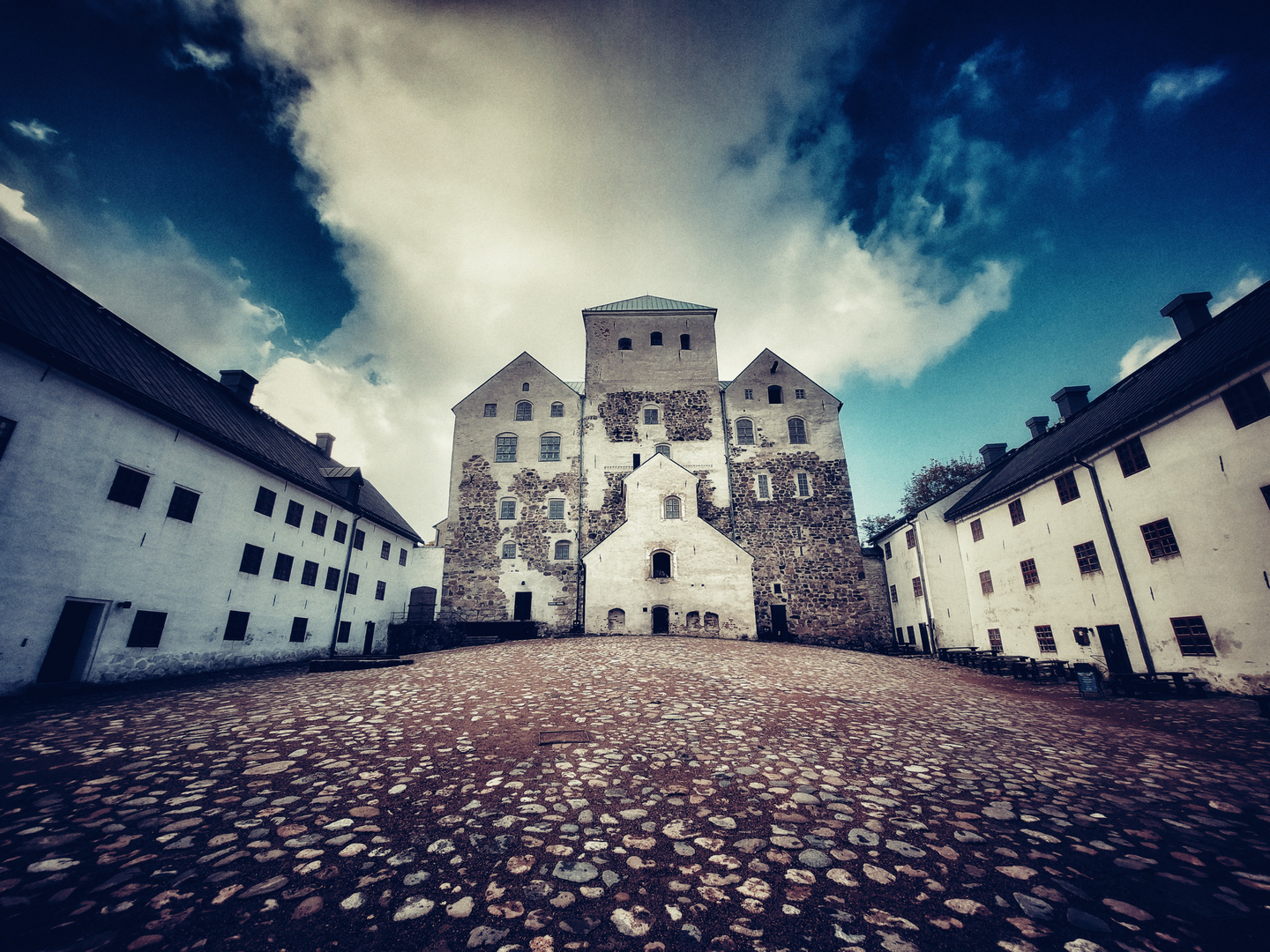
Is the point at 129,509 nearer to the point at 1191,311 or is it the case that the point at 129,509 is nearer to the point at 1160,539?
the point at 1160,539

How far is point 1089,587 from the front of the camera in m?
14.9

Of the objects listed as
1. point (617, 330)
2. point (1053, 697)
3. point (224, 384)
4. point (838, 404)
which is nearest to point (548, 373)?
point (617, 330)

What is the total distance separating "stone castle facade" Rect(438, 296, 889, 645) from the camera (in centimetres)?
2338

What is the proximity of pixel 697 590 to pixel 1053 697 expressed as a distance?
44.3 feet

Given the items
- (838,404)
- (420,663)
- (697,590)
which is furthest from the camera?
(838,404)

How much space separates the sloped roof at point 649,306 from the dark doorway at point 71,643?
89.1 ft

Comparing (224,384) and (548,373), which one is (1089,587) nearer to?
(548,373)

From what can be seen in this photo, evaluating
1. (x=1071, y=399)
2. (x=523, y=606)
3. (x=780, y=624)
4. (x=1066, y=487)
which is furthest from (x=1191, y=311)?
(x=523, y=606)

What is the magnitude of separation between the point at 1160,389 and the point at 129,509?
29.4 m

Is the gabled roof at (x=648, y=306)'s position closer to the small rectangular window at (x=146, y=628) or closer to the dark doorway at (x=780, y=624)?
the dark doorway at (x=780, y=624)

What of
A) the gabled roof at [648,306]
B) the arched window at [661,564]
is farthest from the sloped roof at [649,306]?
the arched window at [661,564]

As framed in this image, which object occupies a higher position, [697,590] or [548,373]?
[548,373]

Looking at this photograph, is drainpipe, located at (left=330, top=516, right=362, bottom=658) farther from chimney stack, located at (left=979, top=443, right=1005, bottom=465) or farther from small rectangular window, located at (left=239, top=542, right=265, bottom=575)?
chimney stack, located at (left=979, top=443, right=1005, bottom=465)

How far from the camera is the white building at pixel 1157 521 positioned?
11.0 m
